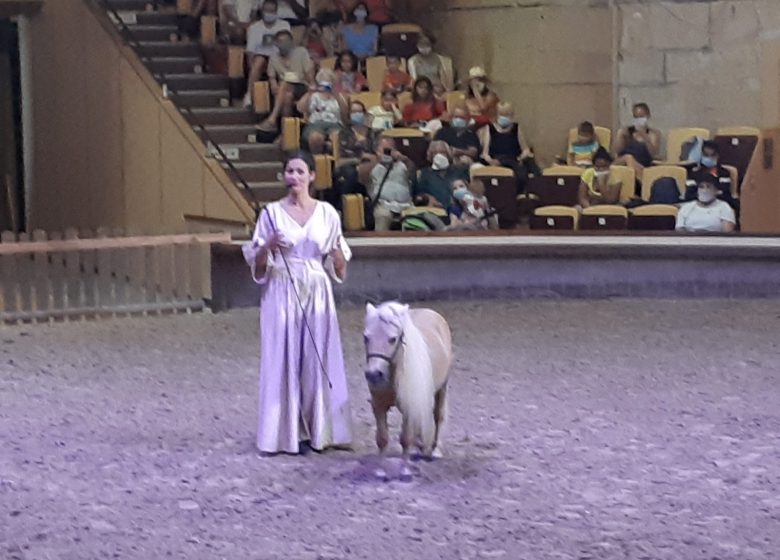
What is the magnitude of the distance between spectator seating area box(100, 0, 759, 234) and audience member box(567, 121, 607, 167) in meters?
0.24

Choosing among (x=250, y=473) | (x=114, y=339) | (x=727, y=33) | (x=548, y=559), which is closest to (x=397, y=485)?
(x=250, y=473)

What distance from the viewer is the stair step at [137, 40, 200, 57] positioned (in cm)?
1585

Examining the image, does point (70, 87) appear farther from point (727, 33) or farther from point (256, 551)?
point (256, 551)

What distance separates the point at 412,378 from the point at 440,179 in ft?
23.5

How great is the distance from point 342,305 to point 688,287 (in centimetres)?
300

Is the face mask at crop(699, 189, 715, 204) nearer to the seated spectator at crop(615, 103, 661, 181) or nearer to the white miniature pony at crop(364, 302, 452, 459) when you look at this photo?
the seated spectator at crop(615, 103, 661, 181)

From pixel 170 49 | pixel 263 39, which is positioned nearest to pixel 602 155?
pixel 263 39

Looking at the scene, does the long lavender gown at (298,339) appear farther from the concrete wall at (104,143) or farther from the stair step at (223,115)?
the stair step at (223,115)

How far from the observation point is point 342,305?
40.4 feet

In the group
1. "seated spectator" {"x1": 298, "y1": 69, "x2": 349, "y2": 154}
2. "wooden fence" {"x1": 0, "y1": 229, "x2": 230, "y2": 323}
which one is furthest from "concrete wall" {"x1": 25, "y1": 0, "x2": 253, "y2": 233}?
"seated spectator" {"x1": 298, "y1": 69, "x2": 349, "y2": 154}

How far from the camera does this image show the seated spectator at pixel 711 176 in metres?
13.2

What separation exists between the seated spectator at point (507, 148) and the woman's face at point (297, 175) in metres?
7.26

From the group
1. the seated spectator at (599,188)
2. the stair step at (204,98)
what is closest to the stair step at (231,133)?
the stair step at (204,98)

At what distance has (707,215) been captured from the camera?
1286 centimetres
